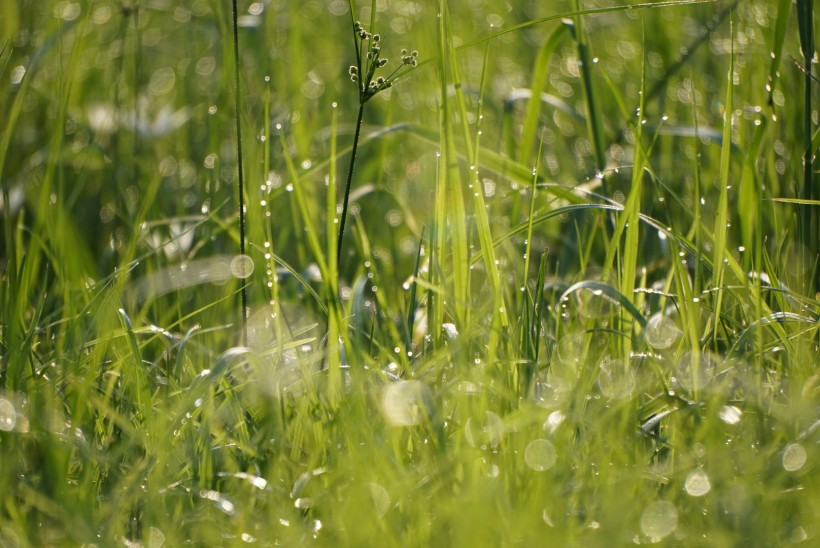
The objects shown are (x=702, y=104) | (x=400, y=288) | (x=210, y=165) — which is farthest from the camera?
(x=702, y=104)

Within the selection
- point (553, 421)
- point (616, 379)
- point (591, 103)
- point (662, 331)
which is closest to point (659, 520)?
point (553, 421)

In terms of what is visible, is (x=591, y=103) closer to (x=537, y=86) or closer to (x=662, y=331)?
(x=537, y=86)

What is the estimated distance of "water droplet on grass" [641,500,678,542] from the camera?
1.02 meters

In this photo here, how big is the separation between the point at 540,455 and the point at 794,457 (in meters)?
0.34

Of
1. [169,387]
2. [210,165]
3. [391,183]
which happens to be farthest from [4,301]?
[391,183]

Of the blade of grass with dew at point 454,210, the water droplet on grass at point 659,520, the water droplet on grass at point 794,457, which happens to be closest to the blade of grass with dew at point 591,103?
the blade of grass with dew at point 454,210

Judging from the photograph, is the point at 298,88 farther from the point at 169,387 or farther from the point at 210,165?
the point at 169,387

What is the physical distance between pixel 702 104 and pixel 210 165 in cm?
154

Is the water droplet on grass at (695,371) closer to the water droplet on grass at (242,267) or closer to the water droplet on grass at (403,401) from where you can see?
the water droplet on grass at (403,401)

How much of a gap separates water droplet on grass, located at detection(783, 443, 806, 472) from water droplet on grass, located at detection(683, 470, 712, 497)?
0.11 meters

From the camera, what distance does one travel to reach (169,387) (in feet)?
4.91

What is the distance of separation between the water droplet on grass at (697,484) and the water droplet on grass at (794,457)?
114 mm

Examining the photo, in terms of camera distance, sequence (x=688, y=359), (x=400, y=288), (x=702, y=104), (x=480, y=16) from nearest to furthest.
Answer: (x=688, y=359) < (x=400, y=288) < (x=702, y=104) < (x=480, y=16)

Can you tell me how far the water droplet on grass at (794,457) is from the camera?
1119mm
